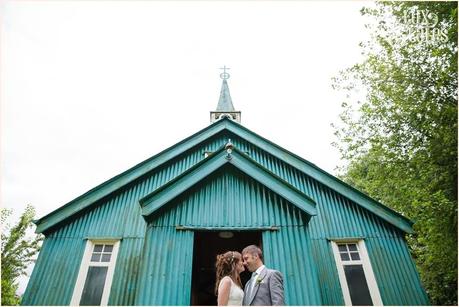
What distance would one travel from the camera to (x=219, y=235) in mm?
7668

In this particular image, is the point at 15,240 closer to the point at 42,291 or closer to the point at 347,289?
the point at 42,291

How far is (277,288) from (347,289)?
14.9ft

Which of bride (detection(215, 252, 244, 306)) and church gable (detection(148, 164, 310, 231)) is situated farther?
church gable (detection(148, 164, 310, 231))

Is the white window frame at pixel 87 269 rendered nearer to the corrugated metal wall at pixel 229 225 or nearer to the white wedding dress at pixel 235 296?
the corrugated metal wall at pixel 229 225

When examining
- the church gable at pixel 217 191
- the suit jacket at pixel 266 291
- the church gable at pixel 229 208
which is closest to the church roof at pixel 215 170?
the church gable at pixel 217 191

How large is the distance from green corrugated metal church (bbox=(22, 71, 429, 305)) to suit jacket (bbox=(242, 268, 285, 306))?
2197 millimetres

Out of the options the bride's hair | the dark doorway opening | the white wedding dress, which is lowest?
the white wedding dress

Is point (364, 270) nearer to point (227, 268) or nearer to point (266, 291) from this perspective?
point (266, 291)

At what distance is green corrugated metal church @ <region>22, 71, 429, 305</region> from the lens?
241 inches

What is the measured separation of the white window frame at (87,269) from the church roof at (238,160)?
1233mm

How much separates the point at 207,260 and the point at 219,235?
327 centimetres

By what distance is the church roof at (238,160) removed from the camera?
798cm

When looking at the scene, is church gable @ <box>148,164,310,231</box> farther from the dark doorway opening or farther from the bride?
the dark doorway opening

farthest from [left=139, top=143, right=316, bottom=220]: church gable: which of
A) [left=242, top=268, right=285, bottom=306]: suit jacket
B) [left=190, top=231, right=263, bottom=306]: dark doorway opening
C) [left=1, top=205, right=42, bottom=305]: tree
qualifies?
[left=1, top=205, right=42, bottom=305]: tree
